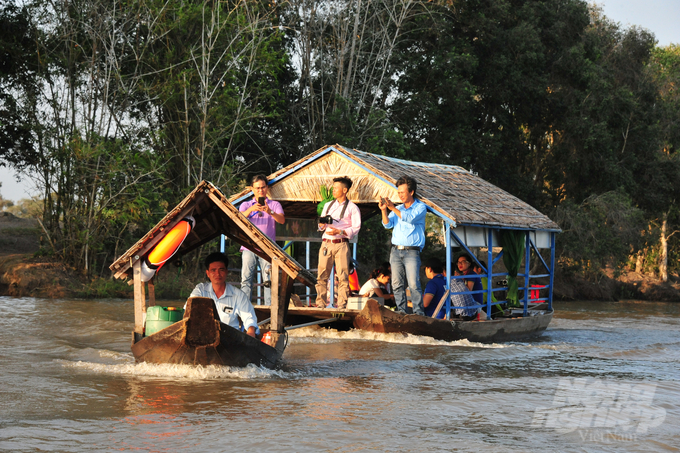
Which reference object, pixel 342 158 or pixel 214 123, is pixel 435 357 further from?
pixel 214 123

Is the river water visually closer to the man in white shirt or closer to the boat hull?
the boat hull

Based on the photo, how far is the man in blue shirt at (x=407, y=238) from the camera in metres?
10.0

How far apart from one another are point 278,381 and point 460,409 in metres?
1.88

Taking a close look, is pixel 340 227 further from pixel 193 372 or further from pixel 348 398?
pixel 348 398

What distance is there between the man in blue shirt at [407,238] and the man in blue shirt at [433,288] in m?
0.33

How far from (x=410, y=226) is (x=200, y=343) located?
165 inches

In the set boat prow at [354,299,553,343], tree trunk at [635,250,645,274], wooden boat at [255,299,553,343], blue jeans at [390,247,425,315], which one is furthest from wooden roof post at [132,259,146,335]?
tree trunk at [635,250,645,274]

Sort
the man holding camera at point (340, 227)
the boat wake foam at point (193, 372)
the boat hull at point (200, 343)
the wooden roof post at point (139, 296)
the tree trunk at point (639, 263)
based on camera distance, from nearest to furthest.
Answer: the boat hull at point (200, 343) < the boat wake foam at point (193, 372) < the wooden roof post at point (139, 296) < the man holding camera at point (340, 227) < the tree trunk at point (639, 263)

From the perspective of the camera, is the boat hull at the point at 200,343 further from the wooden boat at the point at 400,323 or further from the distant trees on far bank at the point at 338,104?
the distant trees on far bank at the point at 338,104

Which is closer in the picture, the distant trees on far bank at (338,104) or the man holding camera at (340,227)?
the man holding camera at (340,227)

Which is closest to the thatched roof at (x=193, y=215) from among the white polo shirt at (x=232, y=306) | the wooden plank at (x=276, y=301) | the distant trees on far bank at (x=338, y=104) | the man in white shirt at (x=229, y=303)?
the wooden plank at (x=276, y=301)

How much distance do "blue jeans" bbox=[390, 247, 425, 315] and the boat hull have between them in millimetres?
3382

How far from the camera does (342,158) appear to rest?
11516mm

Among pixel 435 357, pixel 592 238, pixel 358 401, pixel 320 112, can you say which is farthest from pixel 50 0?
pixel 592 238
